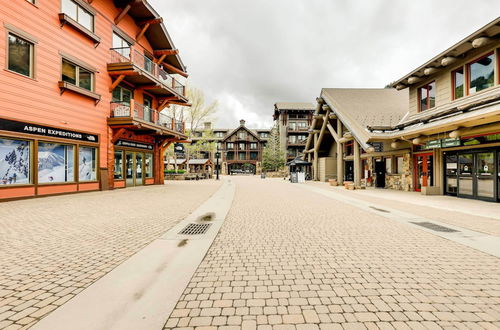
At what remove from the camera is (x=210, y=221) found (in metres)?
6.65

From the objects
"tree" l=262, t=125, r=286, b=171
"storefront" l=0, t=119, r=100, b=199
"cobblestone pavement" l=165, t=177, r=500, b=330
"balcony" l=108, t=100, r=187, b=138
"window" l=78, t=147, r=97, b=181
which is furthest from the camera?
"tree" l=262, t=125, r=286, b=171

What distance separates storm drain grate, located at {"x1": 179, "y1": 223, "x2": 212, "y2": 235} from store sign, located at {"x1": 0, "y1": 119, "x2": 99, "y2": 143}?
32.1 ft

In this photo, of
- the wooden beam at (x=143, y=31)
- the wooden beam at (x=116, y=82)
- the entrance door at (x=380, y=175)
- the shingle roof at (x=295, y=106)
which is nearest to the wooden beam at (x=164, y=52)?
the wooden beam at (x=143, y=31)

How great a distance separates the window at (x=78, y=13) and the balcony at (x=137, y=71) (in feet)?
5.63

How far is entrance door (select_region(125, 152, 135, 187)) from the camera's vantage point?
1696 cm

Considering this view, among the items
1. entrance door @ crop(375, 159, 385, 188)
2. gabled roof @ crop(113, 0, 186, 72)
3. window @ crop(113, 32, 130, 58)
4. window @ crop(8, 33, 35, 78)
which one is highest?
gabled roof @ crop(113, 0, 186, 72)

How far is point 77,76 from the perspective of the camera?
42.4ft

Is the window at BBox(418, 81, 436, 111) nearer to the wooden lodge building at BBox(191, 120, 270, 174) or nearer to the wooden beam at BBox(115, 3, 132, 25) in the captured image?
the wooden beam at BBox(115, 3, 132, 25)

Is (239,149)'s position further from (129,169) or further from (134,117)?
(134,117)

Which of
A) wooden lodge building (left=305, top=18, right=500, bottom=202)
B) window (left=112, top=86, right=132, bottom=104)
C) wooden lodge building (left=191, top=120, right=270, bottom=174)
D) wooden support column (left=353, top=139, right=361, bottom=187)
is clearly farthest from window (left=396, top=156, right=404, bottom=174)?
wooden lodge building (left=191, top=120, right=270, bottom=174)

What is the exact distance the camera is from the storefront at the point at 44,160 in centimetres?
A: 985

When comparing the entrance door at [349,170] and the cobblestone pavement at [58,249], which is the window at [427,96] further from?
the cobblestone pavement at [58,249]

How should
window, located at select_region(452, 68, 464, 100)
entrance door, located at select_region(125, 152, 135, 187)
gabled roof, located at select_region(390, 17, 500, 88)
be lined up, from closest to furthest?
gabled roof, located at select_region(390, 17, 500, 88)
window, located at select_region(452, 68, 464, 100)
entrance door, located at select_region(125, 152, 135, 187)

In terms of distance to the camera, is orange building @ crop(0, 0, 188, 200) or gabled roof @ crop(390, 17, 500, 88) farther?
orange building @ crop(0, 0, 188, 200)
